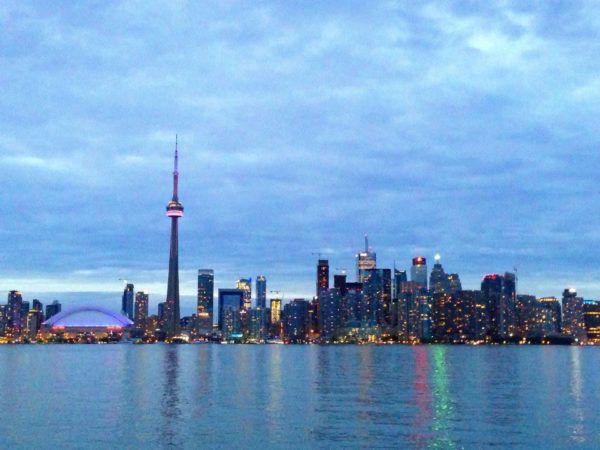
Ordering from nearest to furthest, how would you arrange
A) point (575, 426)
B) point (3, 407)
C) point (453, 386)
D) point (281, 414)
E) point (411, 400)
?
point (575, 426)
point (281, 414)
point (3, 407)
point (411, 400)
point (453, 386)

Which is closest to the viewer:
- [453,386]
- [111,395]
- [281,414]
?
[281,414]

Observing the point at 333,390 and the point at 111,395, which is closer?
the point at 111,395

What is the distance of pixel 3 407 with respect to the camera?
2788 inches

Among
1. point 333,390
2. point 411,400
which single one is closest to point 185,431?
point 411,400

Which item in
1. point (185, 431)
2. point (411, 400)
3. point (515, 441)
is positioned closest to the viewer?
point (515, 441)

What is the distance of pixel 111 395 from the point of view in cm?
8300

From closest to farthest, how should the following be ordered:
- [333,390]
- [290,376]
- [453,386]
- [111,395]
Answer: [111,395] < [333,390] < [453,386] < [290,376]

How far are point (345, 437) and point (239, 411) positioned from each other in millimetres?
18056

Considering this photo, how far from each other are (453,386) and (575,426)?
121ft

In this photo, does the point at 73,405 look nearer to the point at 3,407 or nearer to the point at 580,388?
the point at 3,407

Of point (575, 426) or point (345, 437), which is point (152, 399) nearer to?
point (345, 437)

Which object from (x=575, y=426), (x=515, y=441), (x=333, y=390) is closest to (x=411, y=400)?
(x=333, y=390)

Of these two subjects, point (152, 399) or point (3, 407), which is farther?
point (152, 399)

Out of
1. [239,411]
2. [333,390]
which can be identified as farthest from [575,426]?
[333,390]
